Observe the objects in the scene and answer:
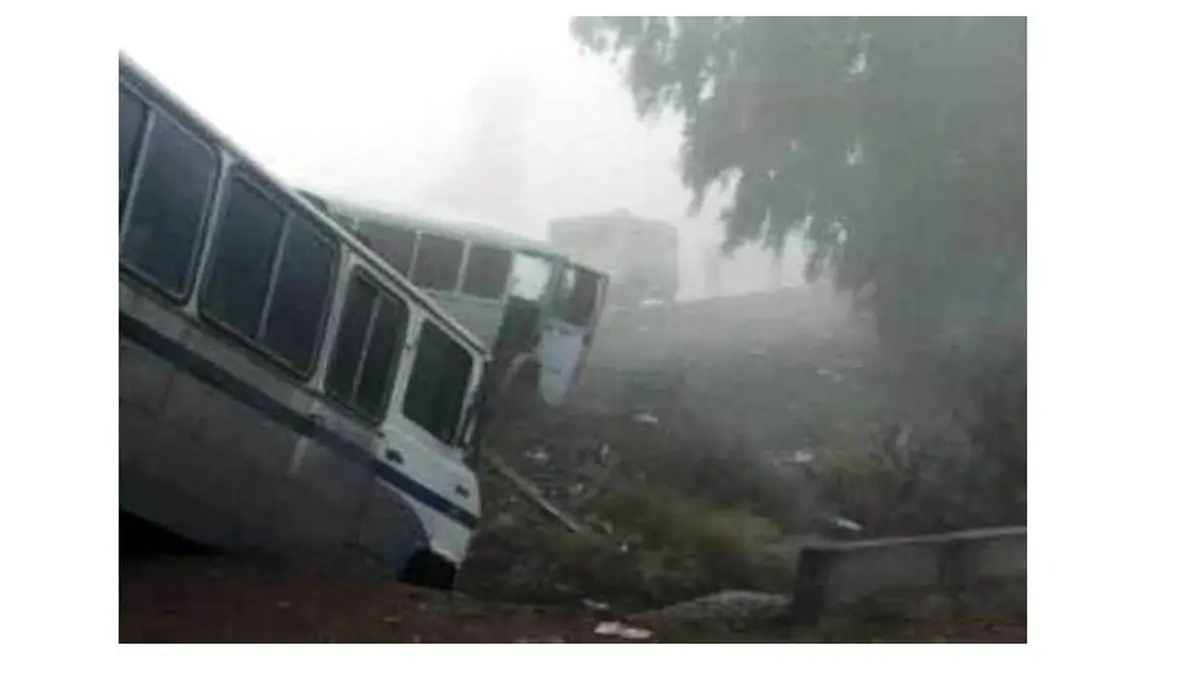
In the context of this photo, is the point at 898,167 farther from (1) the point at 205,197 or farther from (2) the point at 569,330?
(1) the point at 205,197

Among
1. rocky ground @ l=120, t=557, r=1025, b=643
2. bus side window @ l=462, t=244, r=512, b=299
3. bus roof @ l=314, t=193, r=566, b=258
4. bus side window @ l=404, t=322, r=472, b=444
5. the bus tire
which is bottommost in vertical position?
rocky ground @ l=120, t=557, r=1025, b=643

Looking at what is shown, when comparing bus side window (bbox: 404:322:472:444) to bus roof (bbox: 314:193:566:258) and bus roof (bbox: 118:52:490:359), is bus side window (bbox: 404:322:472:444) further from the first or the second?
bus roof (bbox: 314:193:566:258)

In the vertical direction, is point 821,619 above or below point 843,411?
below

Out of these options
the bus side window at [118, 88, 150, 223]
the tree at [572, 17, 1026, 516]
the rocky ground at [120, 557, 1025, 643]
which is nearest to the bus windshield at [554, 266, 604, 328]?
the tree at [572, 17, 1026, 516]

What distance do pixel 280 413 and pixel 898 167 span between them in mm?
1261

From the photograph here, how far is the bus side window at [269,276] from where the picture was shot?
93.0 inches

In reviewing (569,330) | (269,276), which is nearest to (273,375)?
(269,276)

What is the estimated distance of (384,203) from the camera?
99.3 inches

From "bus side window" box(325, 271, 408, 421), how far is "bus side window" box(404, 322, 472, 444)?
5cm

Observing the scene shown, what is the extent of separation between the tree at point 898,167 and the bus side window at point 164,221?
0.79 m

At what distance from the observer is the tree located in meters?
2.55
